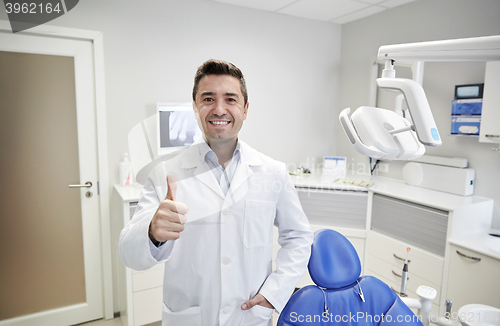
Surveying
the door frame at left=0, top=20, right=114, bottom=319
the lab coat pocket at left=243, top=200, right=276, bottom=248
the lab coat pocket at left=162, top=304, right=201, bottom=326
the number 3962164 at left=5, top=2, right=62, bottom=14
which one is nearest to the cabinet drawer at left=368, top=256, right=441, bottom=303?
the lab coat pocket at left=243, top=200, right=276, bottom=248

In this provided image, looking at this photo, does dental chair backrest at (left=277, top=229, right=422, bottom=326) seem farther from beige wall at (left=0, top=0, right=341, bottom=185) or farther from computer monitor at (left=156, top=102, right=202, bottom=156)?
beige wall at (left=0, top=0, right=341, bottom=185)

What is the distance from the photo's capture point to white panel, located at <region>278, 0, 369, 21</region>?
290cm

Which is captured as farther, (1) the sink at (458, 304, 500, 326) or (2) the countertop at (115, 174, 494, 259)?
(2) the countertop at (115, 174, 494, 259)

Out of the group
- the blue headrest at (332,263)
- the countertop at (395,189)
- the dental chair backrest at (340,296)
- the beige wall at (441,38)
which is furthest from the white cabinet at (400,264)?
the blue headrest at (332,263)

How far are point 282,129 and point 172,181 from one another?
104 inches

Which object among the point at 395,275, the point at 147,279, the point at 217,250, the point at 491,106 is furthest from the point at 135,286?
the point at 491,106

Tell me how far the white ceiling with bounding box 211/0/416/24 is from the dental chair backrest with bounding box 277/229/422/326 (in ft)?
7.46

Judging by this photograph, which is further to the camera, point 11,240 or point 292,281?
point 11,240

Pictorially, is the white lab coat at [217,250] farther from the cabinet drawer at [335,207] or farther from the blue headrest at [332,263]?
the cabinet drawer at [335,207]

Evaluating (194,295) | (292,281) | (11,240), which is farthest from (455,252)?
(11,240)

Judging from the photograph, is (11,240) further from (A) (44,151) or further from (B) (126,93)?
(B) (126,93)

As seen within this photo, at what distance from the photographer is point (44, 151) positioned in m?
2.35

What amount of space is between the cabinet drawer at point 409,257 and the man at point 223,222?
143 cm

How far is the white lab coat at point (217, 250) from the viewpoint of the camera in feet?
3.85
